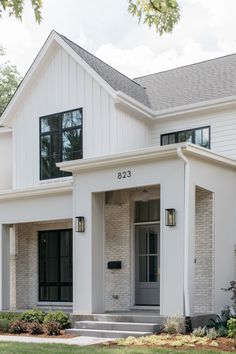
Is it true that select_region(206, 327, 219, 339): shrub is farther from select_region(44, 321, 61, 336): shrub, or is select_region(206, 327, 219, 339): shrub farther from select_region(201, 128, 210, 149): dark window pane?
select_region(201, 128, 210, 149): dark window pane

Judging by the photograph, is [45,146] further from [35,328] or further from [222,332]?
[222,332]

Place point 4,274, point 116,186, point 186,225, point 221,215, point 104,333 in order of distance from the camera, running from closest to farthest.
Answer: point 186,225
point 104,333
point 116,186
point 221,215
point 4,274

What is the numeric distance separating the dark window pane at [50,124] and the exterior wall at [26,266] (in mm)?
2900

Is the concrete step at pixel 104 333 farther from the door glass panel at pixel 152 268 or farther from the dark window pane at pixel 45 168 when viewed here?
the dark window pane at pixel 45 168

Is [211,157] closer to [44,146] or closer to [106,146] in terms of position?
[106,146]

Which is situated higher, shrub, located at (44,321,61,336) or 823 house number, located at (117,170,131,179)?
823 house number, located at (117,170,131,179)

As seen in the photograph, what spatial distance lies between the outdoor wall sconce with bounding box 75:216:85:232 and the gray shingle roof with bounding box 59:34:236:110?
169 inches

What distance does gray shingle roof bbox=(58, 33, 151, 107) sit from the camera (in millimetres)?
17609

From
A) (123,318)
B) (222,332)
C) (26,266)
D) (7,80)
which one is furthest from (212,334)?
(7,80)

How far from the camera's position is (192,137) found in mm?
16812

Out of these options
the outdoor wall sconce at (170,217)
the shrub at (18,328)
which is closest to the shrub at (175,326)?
the outdoor wall sconce at (170,217)

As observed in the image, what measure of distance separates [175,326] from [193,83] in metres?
8.94

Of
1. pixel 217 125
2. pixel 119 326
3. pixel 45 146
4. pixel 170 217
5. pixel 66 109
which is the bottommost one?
pixel 119 326

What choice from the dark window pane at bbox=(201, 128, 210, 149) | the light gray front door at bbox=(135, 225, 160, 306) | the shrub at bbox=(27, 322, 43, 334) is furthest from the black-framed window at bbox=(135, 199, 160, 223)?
the shrub at bbox=(27, 322, 43, 334)
